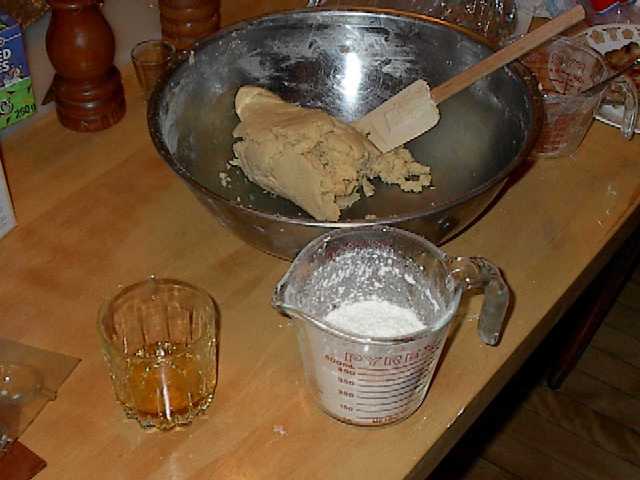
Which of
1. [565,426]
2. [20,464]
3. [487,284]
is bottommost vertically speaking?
[565,426]

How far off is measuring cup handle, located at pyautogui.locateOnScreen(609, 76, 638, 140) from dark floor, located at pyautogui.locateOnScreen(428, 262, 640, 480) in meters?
0.60

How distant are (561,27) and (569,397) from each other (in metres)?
0.79

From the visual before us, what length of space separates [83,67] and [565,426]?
0.92 m

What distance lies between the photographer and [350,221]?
69 cm

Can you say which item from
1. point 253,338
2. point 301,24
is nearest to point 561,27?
point 301,24

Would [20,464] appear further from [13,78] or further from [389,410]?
[13,78]

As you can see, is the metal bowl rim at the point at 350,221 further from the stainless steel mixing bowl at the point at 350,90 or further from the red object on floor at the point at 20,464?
the red object on floor at the point at 20,464

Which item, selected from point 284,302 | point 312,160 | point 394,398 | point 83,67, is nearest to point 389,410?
point 394,398

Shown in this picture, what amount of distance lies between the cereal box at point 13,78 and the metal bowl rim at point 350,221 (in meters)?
0.16

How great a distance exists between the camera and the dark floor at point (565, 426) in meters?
1.33

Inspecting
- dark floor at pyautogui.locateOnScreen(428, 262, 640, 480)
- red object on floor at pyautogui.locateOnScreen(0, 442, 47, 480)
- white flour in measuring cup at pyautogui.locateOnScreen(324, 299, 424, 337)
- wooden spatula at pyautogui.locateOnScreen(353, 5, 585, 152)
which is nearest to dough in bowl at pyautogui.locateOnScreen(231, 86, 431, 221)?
wooden spatula at pyautogui.locateOnScreen(353, 5, 585, 152)

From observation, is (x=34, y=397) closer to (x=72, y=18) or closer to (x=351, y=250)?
(x=351, y=250)

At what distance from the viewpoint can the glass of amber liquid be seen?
66cm

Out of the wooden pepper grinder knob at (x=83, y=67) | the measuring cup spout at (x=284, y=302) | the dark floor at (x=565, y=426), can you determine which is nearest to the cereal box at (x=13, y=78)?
the wooden pepper grinder knob at (x=83, y=67)
